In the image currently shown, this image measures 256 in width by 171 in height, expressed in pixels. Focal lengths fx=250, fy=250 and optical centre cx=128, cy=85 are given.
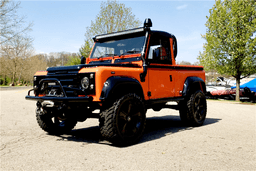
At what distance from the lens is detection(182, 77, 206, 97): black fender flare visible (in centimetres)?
690

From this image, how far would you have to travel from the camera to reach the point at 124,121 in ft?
16.5

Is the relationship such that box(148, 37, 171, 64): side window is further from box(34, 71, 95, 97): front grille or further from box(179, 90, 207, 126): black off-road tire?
box(34, 71, 95, 97): front grille

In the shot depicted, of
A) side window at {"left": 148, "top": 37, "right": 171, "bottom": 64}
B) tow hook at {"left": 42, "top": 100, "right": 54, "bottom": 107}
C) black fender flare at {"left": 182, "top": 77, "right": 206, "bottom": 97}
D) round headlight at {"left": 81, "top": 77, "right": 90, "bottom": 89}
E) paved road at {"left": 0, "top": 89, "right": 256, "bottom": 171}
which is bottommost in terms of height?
paved road at {"left": 0, "top": 89, "right": 256, "bottom": 171}

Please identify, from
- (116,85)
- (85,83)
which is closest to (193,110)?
(116,85)

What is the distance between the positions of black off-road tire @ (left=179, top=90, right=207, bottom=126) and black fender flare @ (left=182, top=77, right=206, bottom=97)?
170mm

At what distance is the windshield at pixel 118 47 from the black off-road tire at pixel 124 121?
54.9 inches

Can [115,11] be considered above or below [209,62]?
above

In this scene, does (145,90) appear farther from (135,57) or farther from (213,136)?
(213,136)

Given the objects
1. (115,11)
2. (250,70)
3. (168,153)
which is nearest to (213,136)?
(168,153)

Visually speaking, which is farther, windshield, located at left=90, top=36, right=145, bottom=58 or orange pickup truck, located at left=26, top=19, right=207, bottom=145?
windshield, located at left=90, top=36, right=145, bottom=58

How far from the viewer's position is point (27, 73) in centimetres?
6725

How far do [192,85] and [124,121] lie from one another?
307 cm

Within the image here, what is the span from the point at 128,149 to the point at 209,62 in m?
19.1

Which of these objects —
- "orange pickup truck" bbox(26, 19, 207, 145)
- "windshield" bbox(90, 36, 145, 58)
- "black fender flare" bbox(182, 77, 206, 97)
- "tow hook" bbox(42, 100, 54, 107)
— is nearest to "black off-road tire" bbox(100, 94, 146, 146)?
"orange pickup truck" bbox(26, 19, 207, 145)
